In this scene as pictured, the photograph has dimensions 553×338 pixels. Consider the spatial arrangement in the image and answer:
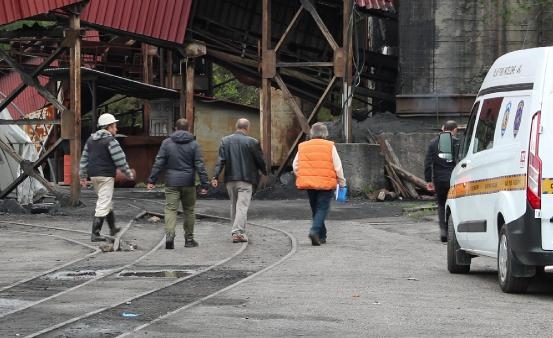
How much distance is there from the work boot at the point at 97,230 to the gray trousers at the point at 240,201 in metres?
1.89

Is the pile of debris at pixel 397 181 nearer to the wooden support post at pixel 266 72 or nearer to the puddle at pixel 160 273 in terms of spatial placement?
the wooden support post at pixel 266 72

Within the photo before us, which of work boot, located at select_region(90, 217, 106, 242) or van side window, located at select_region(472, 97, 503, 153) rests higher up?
van side window, located at select_region(472, 97, 503, 153)

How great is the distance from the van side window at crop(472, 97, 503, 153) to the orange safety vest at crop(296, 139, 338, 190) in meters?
4.44

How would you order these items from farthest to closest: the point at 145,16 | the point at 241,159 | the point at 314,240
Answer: the point at 145,16 → the point at 241,159 → the point at 314,240

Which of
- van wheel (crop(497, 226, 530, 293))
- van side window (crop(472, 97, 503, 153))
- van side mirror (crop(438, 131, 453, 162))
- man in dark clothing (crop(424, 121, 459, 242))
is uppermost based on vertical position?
van side window (crop(472, 97, 503, 153))

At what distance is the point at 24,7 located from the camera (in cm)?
2523

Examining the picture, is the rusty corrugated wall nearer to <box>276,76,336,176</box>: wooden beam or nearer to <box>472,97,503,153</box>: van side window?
<box>276,76,336,176</box>: wooden beam

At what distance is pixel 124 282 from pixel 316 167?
5.42 meters

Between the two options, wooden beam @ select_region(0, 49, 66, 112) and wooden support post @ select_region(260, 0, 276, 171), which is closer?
wooden beam @ select_region(0, 49, 66, 112)

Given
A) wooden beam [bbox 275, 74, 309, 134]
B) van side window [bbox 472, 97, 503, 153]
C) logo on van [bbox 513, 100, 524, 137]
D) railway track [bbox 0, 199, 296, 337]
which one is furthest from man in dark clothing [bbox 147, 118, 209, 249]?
wooden beam [bbox 275, 74, 309, 134]

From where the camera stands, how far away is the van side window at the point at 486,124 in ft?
41.8

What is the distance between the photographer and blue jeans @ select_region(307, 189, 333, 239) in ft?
57.5

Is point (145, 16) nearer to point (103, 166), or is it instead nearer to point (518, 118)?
point (103, 166)

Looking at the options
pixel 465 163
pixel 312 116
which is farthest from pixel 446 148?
pixel 312 116
